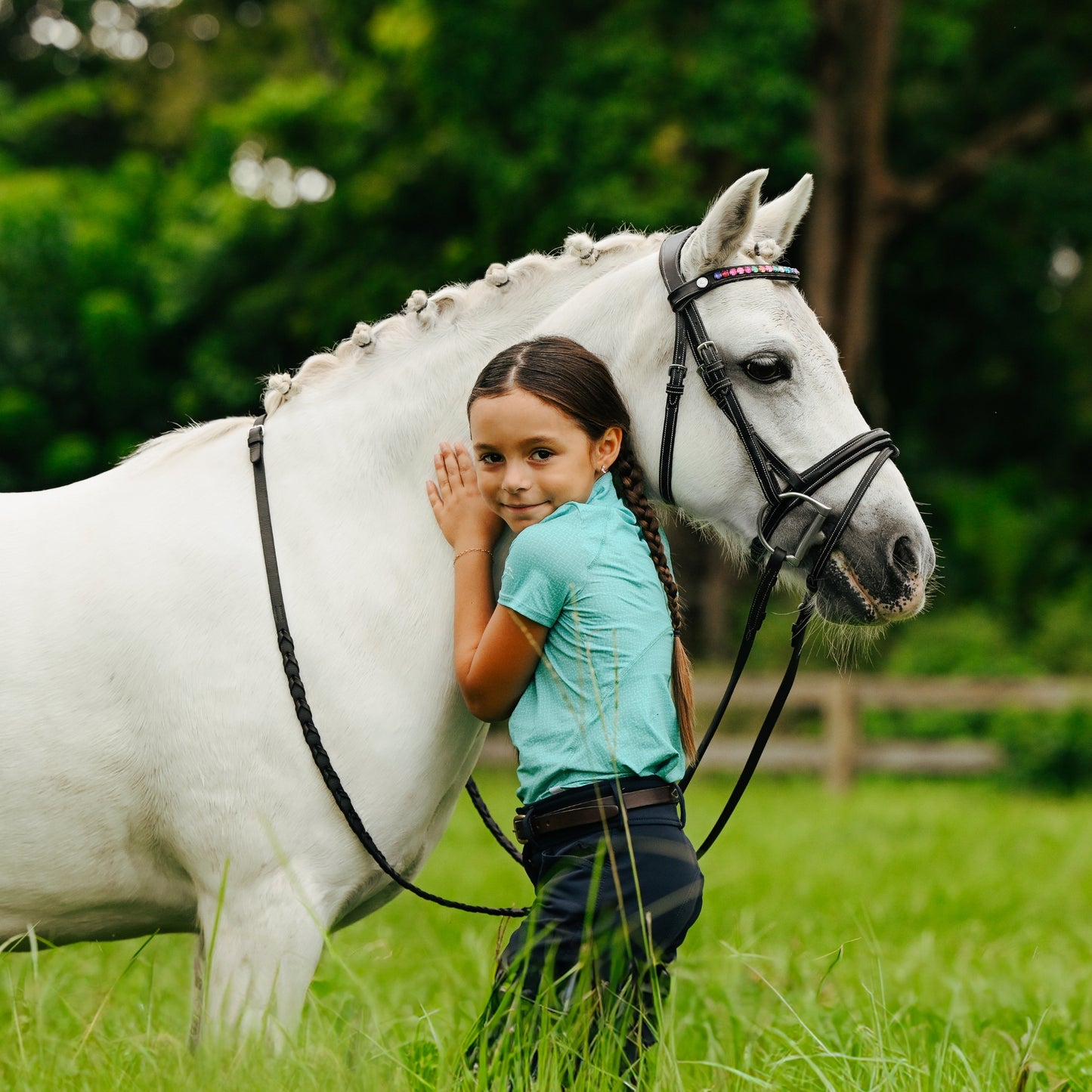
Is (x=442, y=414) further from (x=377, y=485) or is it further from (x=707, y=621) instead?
(x=707, y=621)

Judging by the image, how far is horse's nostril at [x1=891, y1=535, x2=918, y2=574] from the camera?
243cm

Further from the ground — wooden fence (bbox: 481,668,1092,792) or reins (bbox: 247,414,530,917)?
reins (bbox: 247,414,530,917)

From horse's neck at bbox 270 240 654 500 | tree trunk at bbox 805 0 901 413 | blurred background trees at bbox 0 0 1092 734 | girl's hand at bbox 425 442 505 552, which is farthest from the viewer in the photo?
tree trunk at bbox 805 0 901 413

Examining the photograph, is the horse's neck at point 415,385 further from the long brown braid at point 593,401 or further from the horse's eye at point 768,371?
the horse's eye at point 768,371

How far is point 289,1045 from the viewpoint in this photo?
7.41ft

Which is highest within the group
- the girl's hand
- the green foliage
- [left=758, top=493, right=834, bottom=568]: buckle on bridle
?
the girl's hand

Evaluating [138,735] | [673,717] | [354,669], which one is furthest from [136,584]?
[673,717]

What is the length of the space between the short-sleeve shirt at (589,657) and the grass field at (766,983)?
0.48 m

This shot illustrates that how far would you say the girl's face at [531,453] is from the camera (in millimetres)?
2346

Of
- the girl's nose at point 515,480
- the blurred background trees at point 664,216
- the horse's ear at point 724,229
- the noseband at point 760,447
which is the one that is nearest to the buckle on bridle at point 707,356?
the noseband at point 760,447

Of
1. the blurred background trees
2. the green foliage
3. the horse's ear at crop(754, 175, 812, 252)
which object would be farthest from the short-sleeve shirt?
the green foliage

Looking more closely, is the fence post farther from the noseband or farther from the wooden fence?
the noseband

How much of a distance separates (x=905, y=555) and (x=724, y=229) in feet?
2.43

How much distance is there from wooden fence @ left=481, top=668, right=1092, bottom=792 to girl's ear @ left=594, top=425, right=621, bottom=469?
411 inches
